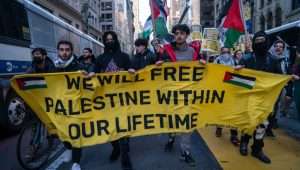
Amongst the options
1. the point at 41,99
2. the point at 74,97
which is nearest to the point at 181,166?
the point at 74,97

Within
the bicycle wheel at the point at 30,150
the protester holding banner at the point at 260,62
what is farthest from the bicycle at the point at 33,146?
the protester holding banner at the point at 260,62

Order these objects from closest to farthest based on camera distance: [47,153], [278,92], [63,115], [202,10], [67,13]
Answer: [63,115] → [278,92] → [47,153] → [67,13] → [202,10]

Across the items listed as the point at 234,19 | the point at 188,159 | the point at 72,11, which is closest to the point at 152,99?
the point at 188,159

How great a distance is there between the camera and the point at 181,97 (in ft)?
17.2

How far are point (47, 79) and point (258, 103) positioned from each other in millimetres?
2776

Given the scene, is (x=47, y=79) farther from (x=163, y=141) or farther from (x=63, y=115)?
(x=163, y=141)

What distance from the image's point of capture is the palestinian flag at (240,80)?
5.20 meters

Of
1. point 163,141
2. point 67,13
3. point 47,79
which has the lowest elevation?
point 163,141

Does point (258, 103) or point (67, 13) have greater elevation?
point (67, 13)

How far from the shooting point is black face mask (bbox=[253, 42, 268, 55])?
556 centimetres

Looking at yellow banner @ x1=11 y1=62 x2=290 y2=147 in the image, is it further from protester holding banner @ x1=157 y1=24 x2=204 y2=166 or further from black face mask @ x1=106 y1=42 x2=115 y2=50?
black face mask @ x1=106 y1=42 x2=115 y2=50

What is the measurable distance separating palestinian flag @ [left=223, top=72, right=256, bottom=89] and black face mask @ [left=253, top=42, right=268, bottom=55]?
604mm

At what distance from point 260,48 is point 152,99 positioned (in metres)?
1.75

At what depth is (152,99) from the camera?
5.20m
